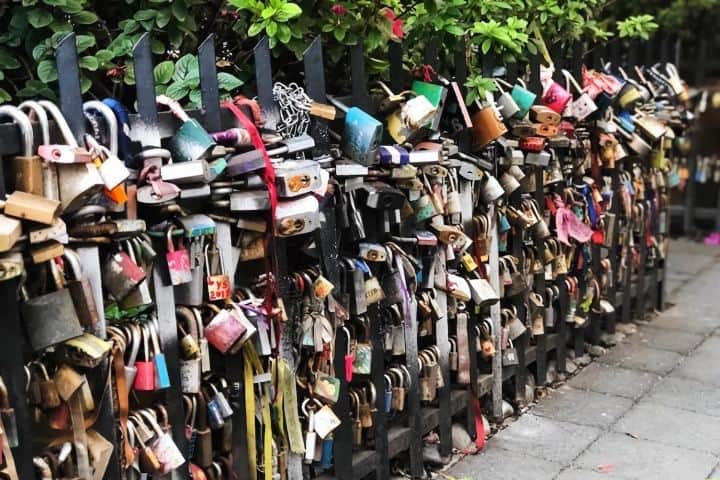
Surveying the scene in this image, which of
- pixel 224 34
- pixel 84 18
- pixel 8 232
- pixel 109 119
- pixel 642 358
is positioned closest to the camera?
pixel 8 232

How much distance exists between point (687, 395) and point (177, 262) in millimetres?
3103

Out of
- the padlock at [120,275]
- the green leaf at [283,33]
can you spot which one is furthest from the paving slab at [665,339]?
the padlock at [120,275]

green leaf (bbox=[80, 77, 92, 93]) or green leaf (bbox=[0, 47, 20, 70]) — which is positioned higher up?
green leaf (bbox=[0, 47, 20, 70])

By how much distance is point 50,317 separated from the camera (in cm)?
225

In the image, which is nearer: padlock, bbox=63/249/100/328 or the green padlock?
padlock, bbox=63/249/100/328

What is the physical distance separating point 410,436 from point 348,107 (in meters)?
1.36

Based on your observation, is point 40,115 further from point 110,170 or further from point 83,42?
point 83,42

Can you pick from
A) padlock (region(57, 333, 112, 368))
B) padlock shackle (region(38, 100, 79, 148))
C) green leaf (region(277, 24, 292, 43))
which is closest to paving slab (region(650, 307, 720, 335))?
green leaf (region(277, 24, 292, 43))

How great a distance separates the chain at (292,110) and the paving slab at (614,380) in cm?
251

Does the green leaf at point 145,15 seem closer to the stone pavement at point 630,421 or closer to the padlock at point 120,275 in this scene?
the padlock at point 120,275

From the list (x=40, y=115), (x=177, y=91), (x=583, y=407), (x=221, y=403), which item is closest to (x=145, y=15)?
(x=177, y=91)

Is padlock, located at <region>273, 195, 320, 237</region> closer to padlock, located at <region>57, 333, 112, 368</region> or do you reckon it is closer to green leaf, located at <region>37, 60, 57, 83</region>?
padlock, located at <region>57, 333, 112, 368</region>

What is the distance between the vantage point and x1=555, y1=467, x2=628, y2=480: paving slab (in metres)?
3.75

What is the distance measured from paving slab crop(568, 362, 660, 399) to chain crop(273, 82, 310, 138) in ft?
8.25
